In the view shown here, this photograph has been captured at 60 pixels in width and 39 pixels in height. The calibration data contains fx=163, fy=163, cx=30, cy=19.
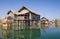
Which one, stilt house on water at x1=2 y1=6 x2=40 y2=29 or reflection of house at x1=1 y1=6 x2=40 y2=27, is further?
reflection of house at x1=1 y1=6 x2=40 y2=27

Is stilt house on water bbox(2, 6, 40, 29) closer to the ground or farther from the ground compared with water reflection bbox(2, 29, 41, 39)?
farther from the ground

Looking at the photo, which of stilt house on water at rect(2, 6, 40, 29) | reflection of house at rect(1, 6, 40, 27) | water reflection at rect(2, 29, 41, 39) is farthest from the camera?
reflection of house at rect(1, 6, 40, 27)

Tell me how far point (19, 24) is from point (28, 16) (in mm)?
4979

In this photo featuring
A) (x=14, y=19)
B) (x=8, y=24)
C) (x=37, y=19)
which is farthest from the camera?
(x=37, y=19)

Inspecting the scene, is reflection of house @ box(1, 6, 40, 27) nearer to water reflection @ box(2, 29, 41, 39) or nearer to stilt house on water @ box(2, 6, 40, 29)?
stilt house on water @ box(2, 6, 40, 29)

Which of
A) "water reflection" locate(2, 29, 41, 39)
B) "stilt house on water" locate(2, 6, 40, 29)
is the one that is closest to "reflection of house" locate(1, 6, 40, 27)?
"stilt house on water" locate(2, 6, 40, 29)

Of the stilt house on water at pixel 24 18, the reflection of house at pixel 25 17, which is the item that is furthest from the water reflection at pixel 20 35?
the reflection of house at pixel 25 17

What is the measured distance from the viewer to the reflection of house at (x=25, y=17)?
52.8 m

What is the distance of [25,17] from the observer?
53188 mm

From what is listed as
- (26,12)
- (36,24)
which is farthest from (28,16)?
(36,24)

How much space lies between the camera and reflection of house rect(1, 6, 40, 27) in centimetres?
5279

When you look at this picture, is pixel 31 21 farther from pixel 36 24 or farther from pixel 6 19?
pixel 6 19

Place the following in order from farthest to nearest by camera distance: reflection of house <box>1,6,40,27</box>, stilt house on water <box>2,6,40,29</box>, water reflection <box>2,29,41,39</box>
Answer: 1. reflection of house <box>1,6,40,27</box>
2. stilt house on water <box>2,6,40,29</box>
3. water reflection <box>2,29,41,39</box>

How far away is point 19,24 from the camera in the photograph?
185 ft
